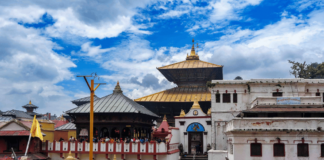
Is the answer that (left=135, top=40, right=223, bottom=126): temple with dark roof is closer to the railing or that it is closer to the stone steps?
the stone steps

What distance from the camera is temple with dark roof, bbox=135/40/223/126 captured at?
5797 cm

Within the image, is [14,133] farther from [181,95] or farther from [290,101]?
[290,101]

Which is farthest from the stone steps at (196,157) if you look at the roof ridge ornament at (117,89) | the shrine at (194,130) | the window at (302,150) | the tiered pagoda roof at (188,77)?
the tiered pagoda roof at (188,77)

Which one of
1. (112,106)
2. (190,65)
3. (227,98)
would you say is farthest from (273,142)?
(190,65)

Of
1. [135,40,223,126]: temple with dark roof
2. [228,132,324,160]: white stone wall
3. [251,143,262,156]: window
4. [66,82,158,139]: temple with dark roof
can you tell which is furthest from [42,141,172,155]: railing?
[135,40,223,126]: temple with dark roof

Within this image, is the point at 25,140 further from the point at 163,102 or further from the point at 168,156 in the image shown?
the point at 163,102

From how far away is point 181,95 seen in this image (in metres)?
59.8

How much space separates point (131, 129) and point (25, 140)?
12.1 m

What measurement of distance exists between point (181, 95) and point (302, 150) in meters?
29.3

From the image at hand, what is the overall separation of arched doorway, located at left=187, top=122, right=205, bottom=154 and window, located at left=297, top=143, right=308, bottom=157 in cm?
1612

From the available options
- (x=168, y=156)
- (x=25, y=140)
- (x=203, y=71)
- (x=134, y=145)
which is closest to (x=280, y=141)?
(x=168, y=156)

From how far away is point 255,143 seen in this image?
107 feet

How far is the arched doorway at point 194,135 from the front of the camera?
154 ft

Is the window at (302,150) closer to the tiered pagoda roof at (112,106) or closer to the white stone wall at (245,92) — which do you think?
the white stone wall at (245,92)
